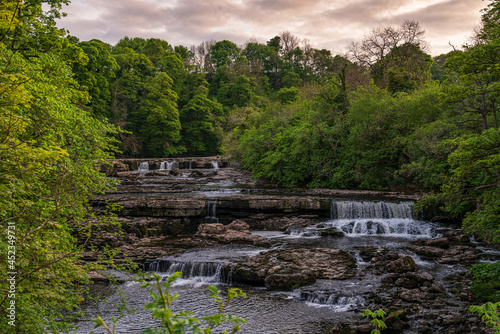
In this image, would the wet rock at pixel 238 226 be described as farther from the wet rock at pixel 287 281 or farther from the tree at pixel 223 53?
the tree at pixel 223 53

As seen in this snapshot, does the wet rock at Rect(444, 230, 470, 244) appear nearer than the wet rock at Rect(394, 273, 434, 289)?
No

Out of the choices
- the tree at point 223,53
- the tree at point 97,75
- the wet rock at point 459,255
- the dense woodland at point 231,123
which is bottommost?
the wet rock at point 459,255

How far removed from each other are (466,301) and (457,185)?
305 cm

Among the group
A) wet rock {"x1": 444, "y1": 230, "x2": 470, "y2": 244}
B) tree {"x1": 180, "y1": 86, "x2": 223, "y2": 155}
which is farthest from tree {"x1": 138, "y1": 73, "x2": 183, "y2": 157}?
wet rock {"x1": 444, "y1": 230, "x2": 470, "y2": 244}

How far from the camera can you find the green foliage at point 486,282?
26.7ft

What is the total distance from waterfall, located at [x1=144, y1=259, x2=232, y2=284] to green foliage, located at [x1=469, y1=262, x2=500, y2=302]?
6.99 metres

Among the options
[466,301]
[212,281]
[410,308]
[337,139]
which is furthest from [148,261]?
[337,139]

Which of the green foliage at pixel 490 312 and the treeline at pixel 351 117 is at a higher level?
the treeline at pixel 351 117

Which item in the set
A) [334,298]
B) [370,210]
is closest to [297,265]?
[334,298]

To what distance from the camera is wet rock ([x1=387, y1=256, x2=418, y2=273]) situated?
34.0 ft

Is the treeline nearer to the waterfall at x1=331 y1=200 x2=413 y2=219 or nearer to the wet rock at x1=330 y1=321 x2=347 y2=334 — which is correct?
the waterfall at x1=331 y1=200 x2=413 y2=219

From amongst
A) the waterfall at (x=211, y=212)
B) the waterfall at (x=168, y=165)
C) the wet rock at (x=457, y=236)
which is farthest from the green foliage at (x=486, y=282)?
the waterfall at (x=168, y=165)

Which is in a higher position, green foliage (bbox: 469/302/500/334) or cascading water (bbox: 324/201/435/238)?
green foliage (bbox: 469/302/500/334)

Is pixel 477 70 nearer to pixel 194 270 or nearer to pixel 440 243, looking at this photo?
pixel 440 243
